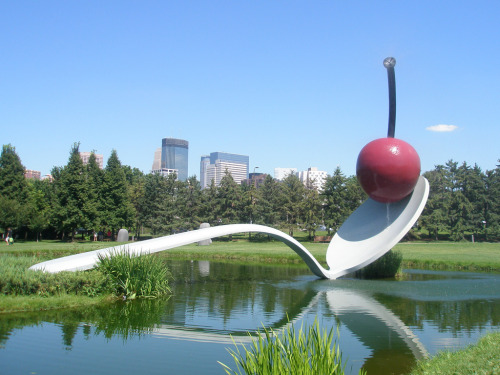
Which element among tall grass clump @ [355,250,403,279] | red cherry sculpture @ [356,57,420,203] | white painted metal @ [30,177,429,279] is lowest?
tall grass clump @ [355,250,403,279]

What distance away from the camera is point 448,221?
44094 millimetres

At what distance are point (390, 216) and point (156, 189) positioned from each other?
34.2 meters

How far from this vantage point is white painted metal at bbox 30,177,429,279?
13844 millimetres

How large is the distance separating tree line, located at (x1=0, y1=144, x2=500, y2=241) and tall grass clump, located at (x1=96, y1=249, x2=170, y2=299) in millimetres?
27609

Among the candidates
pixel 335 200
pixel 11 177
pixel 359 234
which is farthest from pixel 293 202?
pixel 359 234

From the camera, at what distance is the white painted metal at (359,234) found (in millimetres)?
13844

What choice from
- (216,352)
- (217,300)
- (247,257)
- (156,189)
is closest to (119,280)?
(217,300)

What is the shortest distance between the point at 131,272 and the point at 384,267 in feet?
30.8

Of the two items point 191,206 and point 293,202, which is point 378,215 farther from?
point 191,206

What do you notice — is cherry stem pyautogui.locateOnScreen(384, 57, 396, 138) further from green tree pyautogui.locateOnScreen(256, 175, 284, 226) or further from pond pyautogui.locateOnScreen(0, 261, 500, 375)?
green tree pyautogui.locateOnScreen(256, 175, 284, 226)

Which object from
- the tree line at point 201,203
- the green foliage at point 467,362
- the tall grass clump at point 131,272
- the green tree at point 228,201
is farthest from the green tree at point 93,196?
the green foliage at point 467,362

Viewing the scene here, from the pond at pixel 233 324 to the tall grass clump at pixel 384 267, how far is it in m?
2.12

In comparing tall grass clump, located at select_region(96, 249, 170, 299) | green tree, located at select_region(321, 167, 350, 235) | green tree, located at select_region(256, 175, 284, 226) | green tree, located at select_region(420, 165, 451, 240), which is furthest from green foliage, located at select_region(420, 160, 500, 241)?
tall grass clump, located at select_region(96, 249, 170, 299)

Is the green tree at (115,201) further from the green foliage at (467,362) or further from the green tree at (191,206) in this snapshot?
the green foliage at (467,362)
